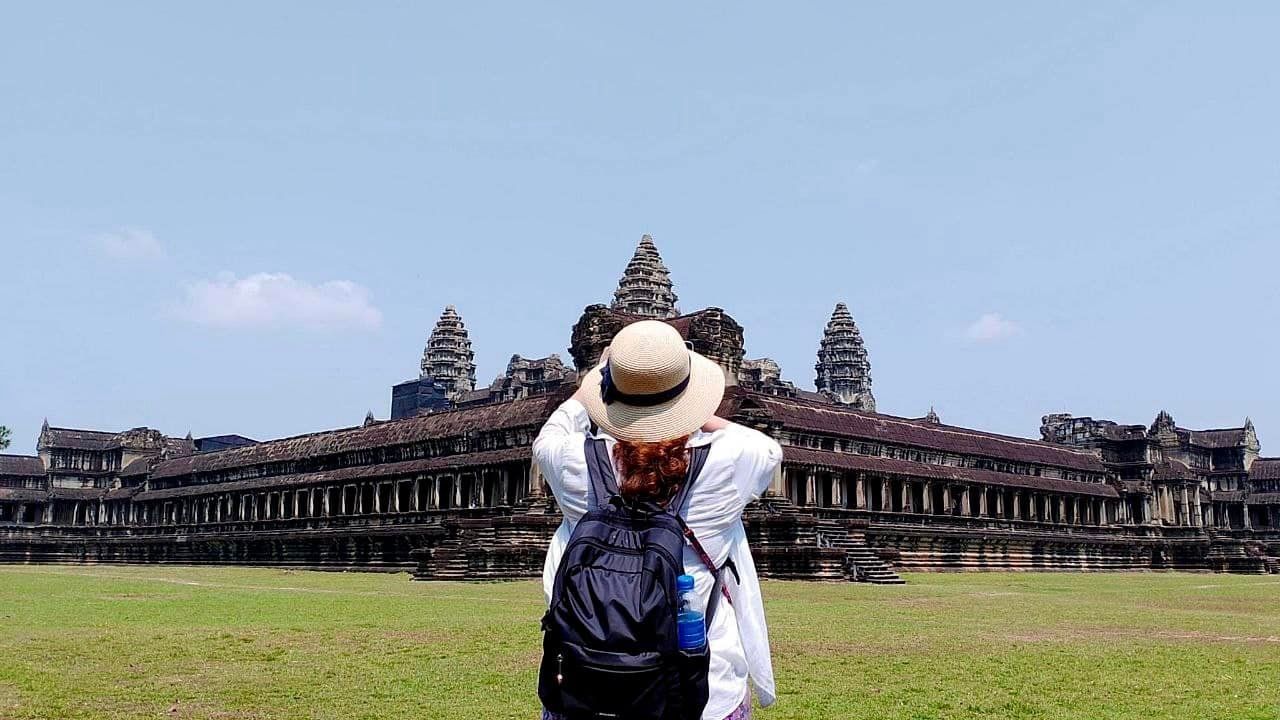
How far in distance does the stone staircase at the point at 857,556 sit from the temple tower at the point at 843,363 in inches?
4139

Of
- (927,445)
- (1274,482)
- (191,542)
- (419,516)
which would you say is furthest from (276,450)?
(1274,482)

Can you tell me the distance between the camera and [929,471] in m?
71.1

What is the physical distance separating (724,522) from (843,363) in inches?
6083

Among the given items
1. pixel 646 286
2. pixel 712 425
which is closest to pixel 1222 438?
pixel 646 286

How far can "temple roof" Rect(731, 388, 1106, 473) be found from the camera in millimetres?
64688

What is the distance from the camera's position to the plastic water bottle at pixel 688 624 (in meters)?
5.63

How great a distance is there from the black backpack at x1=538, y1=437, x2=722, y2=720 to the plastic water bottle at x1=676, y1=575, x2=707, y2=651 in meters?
0.05

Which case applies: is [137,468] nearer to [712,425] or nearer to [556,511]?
[556,511]

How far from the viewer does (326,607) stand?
1064 inches

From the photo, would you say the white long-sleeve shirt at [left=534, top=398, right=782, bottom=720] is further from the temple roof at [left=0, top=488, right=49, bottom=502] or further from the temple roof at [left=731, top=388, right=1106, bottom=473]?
the temple roof at [left=0, top=488, right=49, bottom=502]

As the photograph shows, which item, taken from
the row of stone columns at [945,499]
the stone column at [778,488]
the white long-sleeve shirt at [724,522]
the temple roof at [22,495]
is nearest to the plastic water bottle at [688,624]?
the white long-sleeve shirt at [724,522]

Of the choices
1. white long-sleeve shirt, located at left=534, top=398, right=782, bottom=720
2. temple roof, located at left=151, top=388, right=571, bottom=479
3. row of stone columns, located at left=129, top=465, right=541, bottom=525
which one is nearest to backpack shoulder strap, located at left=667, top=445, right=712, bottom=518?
white long-sleeve shirt, located at left=534, top=398, right=782, bottom=720

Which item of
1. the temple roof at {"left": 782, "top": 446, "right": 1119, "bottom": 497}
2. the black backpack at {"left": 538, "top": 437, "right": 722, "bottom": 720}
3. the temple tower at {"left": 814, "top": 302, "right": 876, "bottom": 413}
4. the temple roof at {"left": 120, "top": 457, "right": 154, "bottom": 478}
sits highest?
the temple tower at {"left": 814, "top": 302, "right": 876, "bottom": 413}

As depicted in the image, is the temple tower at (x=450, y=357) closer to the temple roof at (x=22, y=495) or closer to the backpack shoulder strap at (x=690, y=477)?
the temple roof at (x=22, y=495)
